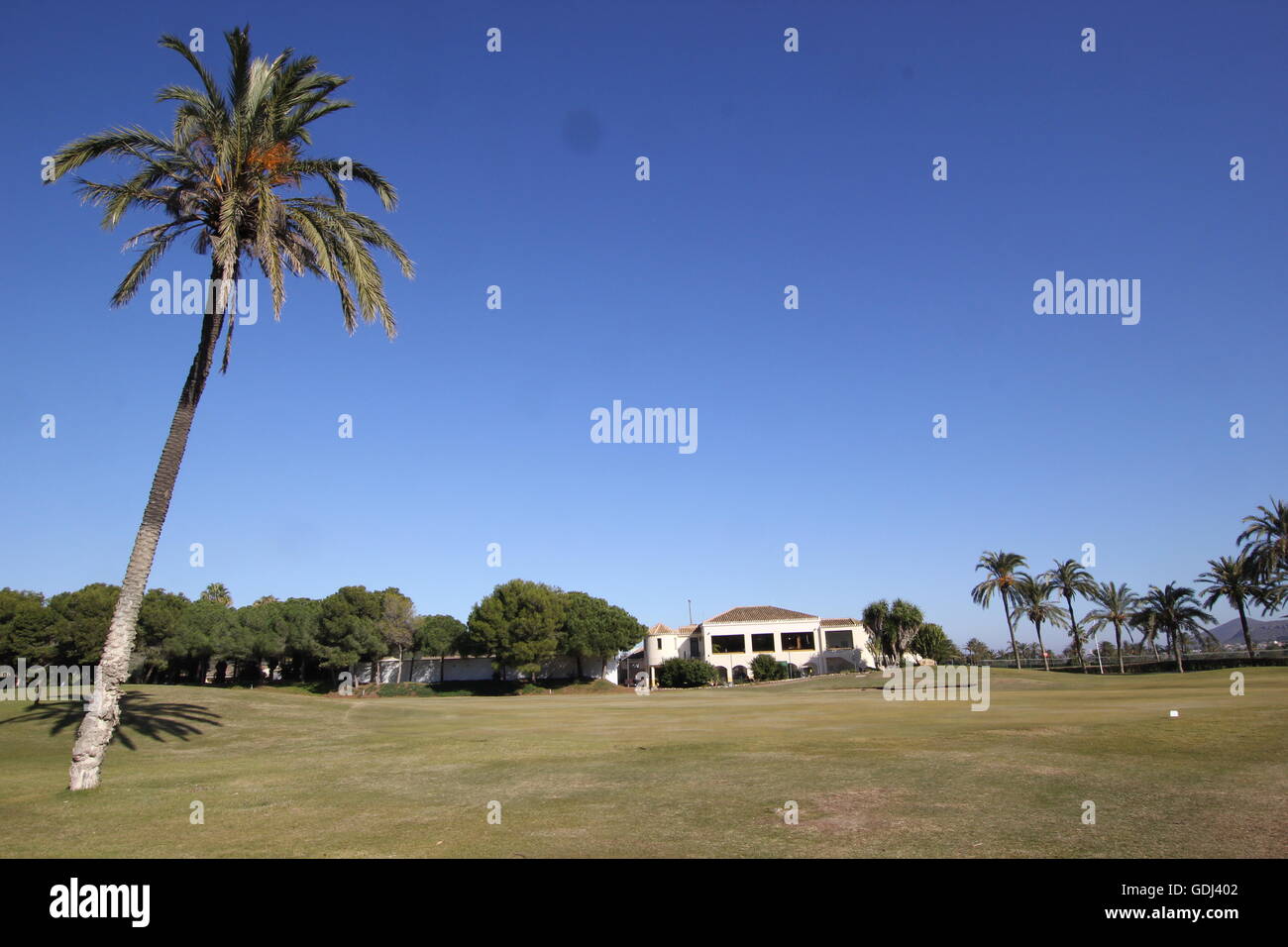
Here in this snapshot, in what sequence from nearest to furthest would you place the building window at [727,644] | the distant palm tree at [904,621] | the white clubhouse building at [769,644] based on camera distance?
the distant palm tree at [904,621], the white clubhouse building at [769,644], the building window at [727,644]

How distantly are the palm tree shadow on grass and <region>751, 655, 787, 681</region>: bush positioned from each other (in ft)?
234

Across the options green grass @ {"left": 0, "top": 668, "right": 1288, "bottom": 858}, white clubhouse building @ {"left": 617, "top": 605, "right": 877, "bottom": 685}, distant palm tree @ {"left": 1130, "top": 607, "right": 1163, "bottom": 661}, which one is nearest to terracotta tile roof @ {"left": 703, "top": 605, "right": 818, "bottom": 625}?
white clubhouse building @ {"left": 617, "top": 605, "right": 877, "bottom": 685}

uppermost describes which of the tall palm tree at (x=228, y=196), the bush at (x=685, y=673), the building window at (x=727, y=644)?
the tall palm tree at (x=228, y=196)

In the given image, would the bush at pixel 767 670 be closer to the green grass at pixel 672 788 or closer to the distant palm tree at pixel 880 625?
the distant palm tree at pixel 880 625

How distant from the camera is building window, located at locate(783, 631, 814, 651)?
101 m

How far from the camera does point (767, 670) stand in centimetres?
9150

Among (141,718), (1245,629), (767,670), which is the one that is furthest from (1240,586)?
(141,718)

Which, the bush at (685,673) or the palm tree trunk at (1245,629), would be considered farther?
the bush at (685,673)

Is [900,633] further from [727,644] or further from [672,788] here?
[672,788]

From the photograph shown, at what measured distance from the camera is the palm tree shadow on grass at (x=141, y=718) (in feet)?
74.6

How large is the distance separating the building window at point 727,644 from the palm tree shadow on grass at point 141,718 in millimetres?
80332

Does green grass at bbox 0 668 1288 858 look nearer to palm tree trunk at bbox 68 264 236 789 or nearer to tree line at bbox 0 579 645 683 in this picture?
palm tree trunk at bbox 68 264 236 789

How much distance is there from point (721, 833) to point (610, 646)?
271 ft

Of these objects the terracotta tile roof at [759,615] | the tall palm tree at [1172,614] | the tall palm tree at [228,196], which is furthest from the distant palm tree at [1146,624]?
the tall palm tree at [228,196]
